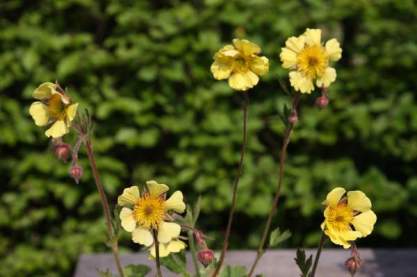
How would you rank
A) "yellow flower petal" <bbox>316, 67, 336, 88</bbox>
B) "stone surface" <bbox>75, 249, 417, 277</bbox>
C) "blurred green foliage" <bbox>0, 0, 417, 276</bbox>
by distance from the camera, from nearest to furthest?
"yellow flower petal" <bbox>316, 67, 336, 88</bbox> < "stone surface" <bbox>75, 249, 417, 277</bbox> < "blurred green foliage" <bbox>0, 0, 417, 276</bbox>

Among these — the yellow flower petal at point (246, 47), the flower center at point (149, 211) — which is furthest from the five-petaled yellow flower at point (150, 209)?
the yellow flower petal at point (246, 47)

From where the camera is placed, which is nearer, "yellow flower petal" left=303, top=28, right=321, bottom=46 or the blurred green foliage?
"yellow flower petal" left=303, top=28, right=321, bottom=46

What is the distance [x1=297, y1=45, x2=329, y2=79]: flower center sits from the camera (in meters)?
1.28

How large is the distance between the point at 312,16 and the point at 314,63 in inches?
56.9

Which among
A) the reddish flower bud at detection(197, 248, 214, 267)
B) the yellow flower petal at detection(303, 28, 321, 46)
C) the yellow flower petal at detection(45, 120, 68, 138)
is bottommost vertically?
the reddish flower bud at detection(197, 248, 214, 267)

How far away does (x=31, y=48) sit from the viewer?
278 cm

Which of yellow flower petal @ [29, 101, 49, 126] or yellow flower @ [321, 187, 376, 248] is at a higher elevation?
yellow flower petal @ [29, 101, 49, 126]

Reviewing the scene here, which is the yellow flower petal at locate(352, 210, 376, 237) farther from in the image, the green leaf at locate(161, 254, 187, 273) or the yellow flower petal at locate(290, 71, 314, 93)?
the green leaf at locate(161, 254, 187, 273)

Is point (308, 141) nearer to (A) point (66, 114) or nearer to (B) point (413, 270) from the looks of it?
(B) point (413, 270)

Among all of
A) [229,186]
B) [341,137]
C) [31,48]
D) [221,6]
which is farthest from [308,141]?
[31,48]

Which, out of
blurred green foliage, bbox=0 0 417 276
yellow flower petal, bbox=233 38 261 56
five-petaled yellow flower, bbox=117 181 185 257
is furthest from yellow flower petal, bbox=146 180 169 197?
blurred green foliage, bbox=0 0 417 276

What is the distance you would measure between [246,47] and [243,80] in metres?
0.05

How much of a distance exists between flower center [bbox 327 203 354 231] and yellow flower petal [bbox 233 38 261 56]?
25 centimetres

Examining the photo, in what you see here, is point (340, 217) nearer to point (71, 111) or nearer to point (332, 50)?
point (332, 50)
